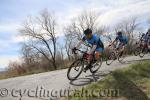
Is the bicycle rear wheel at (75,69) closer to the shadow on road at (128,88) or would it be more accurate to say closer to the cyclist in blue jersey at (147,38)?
the shadow on road at (128,88)

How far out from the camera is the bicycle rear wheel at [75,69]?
11484mm

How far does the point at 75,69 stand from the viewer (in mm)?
11555

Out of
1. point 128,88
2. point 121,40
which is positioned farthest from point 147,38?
point 128,88

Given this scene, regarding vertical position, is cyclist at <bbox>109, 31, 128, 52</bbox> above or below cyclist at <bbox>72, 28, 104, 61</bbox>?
above

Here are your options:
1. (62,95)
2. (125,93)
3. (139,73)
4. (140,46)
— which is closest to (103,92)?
(125,93)

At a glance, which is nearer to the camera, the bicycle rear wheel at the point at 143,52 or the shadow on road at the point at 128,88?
the shadow on road at the point at 128,88

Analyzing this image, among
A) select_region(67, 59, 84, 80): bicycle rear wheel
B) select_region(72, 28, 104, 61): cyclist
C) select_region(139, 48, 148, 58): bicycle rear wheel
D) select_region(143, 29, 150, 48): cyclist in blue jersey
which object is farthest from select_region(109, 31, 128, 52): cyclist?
select_region(67, 59, 84, 80): bicycle rear wheel

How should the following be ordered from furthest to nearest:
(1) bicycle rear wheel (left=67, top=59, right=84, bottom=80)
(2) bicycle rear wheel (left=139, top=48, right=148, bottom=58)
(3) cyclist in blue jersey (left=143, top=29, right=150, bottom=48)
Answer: (2) bicycle rear wheel (left=139, top=48, right=148, bottom=58)
(3) cyclist in blue jersey (left=143, top=29, right=150, bottom=48)
(1) bicycle rear wheel (left=67, top=59, right=84, bottom=80)

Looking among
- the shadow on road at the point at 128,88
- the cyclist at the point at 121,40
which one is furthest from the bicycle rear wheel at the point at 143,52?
the shadow on road at the point at 128,88

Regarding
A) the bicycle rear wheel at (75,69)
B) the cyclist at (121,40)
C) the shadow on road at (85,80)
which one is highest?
the cyclist at (121,40)

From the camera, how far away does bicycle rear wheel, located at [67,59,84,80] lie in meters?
11.5

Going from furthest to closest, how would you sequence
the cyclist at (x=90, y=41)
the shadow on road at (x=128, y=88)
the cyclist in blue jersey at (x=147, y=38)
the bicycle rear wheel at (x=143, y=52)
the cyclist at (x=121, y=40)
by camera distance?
the bicycle rear wheel at (x=143, y=52), the cyclist in blue jersey at (x=147, y=38), the cyclist at (x=121, y=40), the cyclist at (x=90, y=41), the shadow on road at (x=128, y=88)

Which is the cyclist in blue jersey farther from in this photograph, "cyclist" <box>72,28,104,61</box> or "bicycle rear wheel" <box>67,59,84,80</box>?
"bicycle rear wheel" <box>67,59,84,80</box>

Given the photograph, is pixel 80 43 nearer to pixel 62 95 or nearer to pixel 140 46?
pixel 62 95
